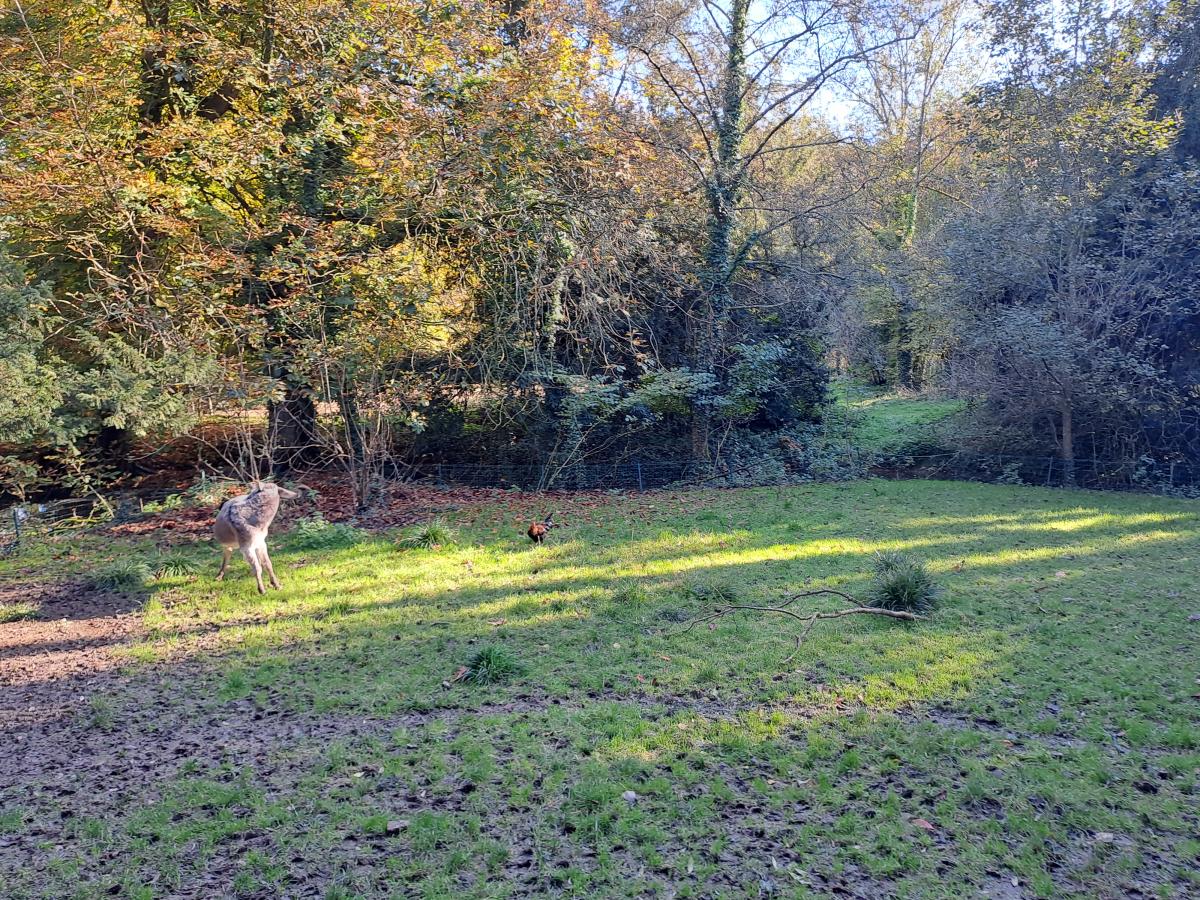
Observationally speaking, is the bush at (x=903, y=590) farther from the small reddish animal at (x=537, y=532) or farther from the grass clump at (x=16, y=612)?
the grass clump at (x=16, y=612)

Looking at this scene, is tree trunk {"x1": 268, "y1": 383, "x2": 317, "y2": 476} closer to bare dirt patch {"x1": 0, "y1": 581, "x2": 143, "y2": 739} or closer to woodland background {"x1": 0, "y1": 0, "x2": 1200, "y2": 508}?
woodland background {"x1": 0, "y1": 0, "x2": 1200, "y2": 508}

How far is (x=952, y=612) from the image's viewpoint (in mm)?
6957

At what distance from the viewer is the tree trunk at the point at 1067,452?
1459cm

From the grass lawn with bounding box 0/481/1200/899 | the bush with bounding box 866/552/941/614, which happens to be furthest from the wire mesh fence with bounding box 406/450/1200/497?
the bush with bounding box 866/552/941/614

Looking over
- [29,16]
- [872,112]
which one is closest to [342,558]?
[29,16]

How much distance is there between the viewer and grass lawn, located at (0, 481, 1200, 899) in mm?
3533

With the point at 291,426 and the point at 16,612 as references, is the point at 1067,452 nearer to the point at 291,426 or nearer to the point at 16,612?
the point at 291,426

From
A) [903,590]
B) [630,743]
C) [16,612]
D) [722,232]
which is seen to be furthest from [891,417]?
[16,612]

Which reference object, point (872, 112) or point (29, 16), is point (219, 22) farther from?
point (872, 112)

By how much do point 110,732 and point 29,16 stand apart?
11131 mm

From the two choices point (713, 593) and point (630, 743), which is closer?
point (630, 743)

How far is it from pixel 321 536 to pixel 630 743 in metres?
6.68

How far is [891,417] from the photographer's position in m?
19.9

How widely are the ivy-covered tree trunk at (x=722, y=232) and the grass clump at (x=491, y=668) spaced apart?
10.3 m
